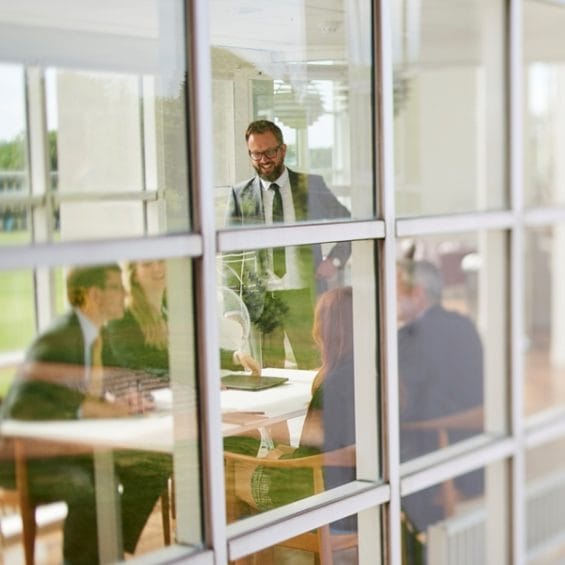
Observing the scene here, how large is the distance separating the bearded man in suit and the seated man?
0.70 feet

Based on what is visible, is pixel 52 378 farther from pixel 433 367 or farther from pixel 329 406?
pixel 433 367

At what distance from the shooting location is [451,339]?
1772 mm

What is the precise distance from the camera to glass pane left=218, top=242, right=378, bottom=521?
1.28 meters

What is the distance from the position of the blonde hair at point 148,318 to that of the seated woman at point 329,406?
0.27 metres

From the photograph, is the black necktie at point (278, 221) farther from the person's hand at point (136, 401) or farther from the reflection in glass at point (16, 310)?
the reflection in glass at point (16, 310)

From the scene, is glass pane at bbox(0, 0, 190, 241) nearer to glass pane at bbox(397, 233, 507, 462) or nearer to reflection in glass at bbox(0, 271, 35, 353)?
reflection in glass at bbox(0, 271, 35, 353)

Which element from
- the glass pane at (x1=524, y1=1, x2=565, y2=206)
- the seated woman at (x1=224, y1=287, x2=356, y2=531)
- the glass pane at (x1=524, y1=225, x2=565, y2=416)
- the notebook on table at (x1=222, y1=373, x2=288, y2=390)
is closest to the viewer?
the notebook on table at (x1=222, y1=373, x2=288, y2=390)

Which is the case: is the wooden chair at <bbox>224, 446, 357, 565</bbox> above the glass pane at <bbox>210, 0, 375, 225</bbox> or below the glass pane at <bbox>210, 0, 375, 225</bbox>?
below

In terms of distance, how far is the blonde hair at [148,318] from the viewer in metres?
1.18

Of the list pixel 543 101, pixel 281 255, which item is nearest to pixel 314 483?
pixel 281 255

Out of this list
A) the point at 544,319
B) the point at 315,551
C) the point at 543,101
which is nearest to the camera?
the point at 315,551

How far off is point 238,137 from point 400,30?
440 mm

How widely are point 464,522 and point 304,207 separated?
2.48 ft

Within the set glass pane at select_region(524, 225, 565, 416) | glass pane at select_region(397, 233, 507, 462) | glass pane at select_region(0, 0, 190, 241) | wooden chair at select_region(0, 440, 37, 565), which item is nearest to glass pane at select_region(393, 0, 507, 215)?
glass pane at select_region(397, 233, 507, 462)
